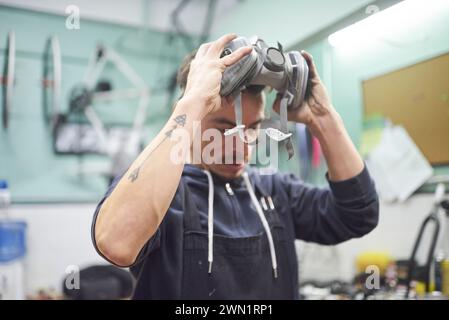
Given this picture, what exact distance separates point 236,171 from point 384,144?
2.32ft

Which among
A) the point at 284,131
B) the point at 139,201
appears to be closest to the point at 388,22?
the point at 284,131

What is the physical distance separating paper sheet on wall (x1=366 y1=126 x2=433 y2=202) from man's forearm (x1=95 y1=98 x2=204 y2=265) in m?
0.89

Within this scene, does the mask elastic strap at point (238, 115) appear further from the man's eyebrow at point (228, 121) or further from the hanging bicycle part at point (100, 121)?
the hanging bicycle part at point (100, 121)

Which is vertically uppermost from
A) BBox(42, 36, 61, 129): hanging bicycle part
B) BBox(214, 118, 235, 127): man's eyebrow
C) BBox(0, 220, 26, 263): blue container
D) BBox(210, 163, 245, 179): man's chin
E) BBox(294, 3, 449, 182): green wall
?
BBox(42, 36, 61, 129): hanging bicycle part

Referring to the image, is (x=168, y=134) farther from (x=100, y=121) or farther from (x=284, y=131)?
(x=100, y=121)

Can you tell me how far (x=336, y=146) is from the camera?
2.48 feet

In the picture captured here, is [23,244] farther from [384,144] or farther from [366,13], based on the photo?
[366,13]

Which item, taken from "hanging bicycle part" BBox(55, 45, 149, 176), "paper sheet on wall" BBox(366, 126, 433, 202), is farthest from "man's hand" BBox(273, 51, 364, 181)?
"hanging bicycle part" BBox(55, 45, 149, 176)

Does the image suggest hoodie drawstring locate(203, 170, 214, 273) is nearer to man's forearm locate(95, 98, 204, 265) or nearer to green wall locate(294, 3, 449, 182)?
man's forearm locate(95, 98, 204, 265)

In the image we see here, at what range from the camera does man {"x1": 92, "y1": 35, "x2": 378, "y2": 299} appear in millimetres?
554

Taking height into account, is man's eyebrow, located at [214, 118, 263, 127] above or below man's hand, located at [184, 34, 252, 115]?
below

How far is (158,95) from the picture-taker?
2295 mm

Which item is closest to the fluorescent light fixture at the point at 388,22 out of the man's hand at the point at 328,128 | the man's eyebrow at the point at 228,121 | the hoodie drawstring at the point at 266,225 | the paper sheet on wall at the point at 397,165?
the man's hand at the point at 328,128

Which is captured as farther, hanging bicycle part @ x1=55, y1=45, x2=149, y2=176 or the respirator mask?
hanging bicycle part @ x1=55, y1=45, x2=149, y2=176
